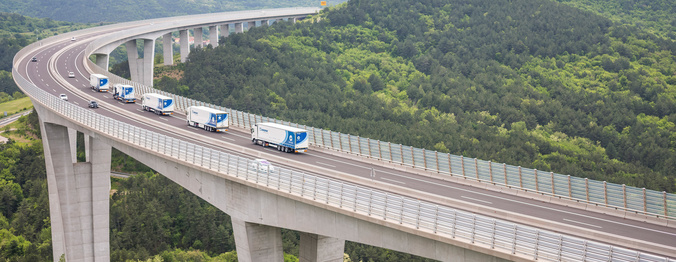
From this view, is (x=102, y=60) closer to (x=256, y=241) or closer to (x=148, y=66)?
(x=148, y=66)

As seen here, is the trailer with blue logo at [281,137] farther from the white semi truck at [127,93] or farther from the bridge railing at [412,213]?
the white semi truck at [127,93]

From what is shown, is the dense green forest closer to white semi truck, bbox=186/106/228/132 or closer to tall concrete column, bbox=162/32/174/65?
tall concrete column, bbox=162/32/174/65

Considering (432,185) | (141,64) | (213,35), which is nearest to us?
(432,185)

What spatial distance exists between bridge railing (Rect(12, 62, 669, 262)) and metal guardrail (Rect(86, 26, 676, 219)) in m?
7.30

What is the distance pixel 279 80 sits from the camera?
126312 mm

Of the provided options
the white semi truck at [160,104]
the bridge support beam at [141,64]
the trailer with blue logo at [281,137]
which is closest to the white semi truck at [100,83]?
the white semi truck at [160,104]

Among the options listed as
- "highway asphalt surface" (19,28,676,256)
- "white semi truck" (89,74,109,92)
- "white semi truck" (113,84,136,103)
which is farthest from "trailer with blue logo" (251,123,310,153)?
"white semi truck" (89,74,109,92)

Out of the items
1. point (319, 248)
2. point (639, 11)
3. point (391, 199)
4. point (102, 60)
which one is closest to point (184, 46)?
point (102, 60)

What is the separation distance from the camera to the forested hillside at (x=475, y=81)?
97500 millimetres

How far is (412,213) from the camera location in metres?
30.6

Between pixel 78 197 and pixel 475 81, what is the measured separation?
86.2 meters

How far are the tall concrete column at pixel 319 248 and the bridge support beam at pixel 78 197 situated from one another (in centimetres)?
3227

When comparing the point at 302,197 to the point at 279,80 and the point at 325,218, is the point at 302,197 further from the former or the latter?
the point at 279,80

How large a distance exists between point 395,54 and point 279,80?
37.9 m
